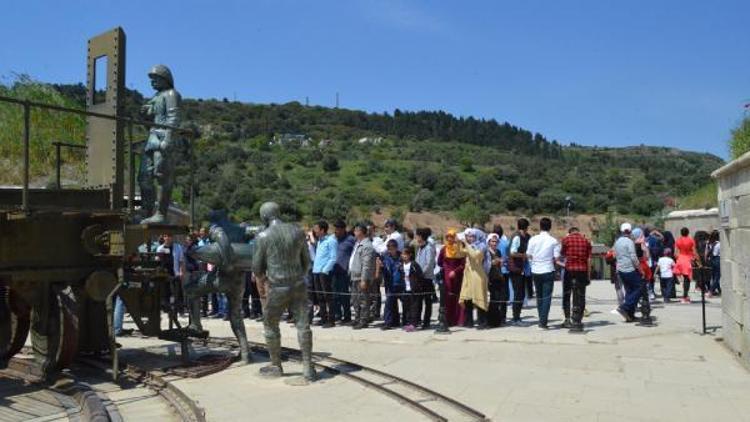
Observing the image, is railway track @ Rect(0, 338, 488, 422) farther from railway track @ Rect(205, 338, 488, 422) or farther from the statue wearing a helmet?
the statue wearing a helmet

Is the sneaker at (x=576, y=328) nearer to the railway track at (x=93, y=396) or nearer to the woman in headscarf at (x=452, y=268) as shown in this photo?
the woman in headscarf at (x=452, y=268)

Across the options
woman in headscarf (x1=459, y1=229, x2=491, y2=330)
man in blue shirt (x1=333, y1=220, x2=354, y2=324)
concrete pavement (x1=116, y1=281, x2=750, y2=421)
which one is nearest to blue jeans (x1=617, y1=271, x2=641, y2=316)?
concrete pavement (x1=116, y1=281, x2=750, y2=421)

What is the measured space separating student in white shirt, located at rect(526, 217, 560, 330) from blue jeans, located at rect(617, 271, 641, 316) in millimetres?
1221

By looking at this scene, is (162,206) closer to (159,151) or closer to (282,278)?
(159,151)

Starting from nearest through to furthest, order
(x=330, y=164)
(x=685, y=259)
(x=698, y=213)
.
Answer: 1. (x=685, y=259)
2. (x=698, y=213)
3. (x=330, y=164)

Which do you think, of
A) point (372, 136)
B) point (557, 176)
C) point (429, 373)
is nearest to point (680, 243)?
point (429, 373)

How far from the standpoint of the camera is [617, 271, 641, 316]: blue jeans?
40.4 ft

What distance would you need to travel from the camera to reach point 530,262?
1273cm

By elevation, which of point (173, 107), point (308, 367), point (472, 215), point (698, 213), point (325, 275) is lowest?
point (308, 367)

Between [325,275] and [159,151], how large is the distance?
5.17 metres

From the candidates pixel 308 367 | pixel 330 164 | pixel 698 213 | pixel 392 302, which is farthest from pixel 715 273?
pixel 330 164

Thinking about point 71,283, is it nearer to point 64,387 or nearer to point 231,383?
point 64,387

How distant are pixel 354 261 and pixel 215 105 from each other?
331 feet

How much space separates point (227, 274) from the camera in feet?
31.1
